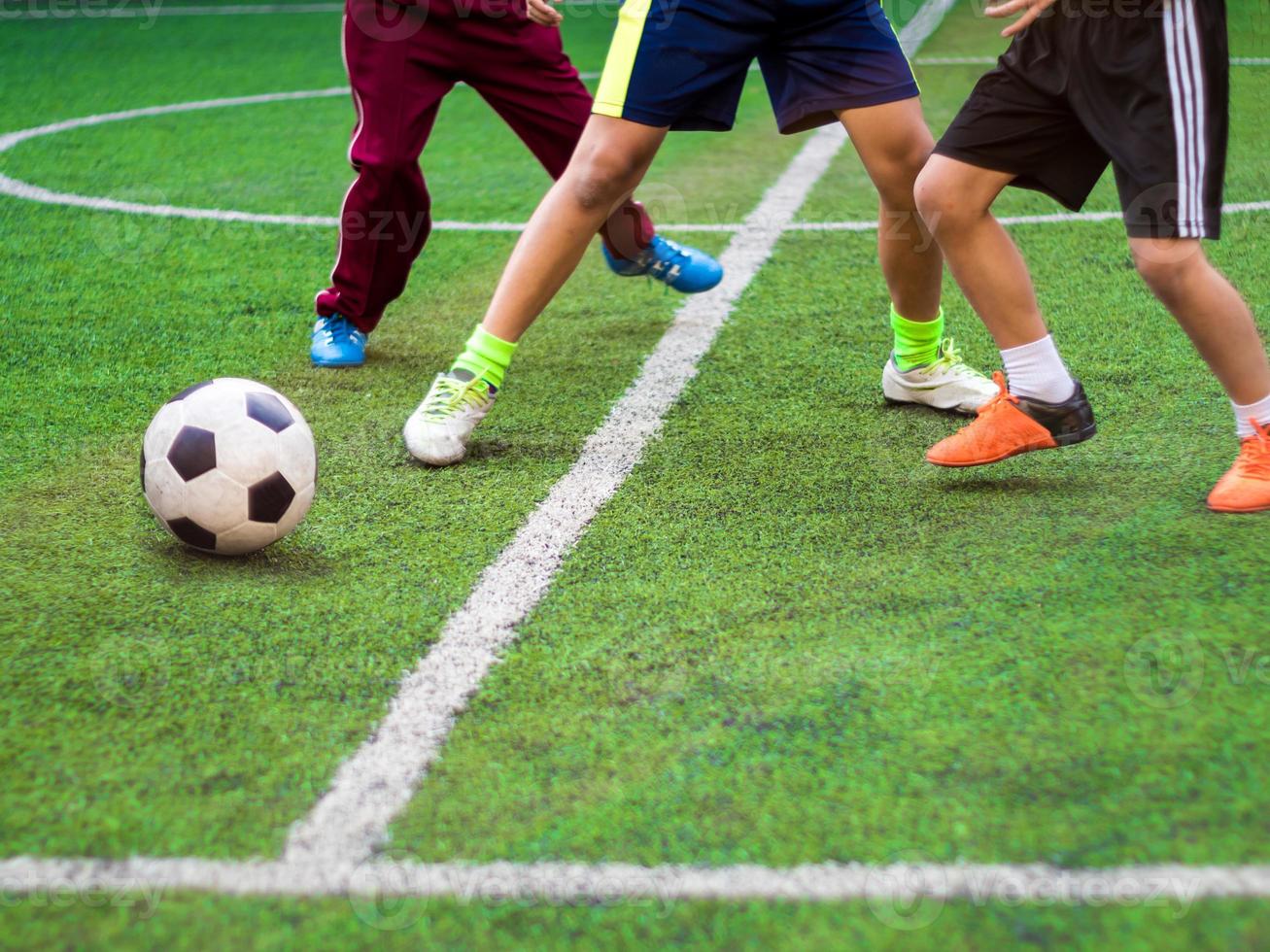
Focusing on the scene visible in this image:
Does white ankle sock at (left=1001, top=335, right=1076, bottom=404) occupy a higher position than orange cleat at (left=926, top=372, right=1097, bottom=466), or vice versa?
white ankle sock at (left=1001, top=335, right=1076, bottom=404)

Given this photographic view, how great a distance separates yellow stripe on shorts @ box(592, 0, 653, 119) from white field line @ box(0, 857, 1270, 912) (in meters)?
2.11

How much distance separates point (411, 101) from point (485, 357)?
1017 millimetres

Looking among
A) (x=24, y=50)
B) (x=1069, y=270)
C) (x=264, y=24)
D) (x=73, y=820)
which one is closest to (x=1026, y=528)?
(x=73, y=820)

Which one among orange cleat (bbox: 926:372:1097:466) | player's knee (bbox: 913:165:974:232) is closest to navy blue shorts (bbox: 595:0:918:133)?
player's knee (bbox: 913:165:974:232)

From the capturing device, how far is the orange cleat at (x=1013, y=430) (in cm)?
317

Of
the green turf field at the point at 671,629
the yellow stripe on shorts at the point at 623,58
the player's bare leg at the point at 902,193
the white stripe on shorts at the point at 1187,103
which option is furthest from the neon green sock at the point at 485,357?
the white stripe on shorts at the point at 1187,103

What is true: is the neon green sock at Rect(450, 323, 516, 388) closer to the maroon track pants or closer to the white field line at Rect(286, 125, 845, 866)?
the white field line at Rect(286, 125, 845, 866)

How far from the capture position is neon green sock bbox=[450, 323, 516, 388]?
3580mm

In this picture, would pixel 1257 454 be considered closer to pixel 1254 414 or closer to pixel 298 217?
pixel 1254 414

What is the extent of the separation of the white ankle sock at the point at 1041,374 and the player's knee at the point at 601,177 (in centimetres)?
107

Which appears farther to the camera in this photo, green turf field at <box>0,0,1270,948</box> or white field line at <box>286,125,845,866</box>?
white field line at <box>286,125,845,866</box>

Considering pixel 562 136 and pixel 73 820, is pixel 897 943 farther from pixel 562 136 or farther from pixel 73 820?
pixel 562 136

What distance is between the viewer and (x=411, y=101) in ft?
13.5

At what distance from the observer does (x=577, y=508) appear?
3162 millimetres
